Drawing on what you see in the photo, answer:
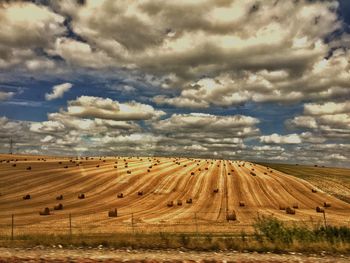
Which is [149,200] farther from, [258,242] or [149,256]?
[149,256]

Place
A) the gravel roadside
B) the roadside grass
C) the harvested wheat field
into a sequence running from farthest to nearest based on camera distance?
the harvested wheat field, the roadside grass, the gravel roadside

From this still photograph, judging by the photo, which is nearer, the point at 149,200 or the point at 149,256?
the point at 149,256

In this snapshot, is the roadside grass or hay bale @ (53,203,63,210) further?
hay bale @ (53,203,63,210)

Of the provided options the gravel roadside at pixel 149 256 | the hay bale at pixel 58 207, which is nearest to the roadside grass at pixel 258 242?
the gravel roadside at pixel 149 256

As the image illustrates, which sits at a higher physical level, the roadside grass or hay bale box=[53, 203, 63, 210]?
the roadside grass

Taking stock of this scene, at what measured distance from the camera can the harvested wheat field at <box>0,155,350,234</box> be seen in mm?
35781

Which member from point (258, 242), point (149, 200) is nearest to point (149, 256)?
point (258, 242)

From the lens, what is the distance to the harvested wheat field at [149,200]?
35.8 m

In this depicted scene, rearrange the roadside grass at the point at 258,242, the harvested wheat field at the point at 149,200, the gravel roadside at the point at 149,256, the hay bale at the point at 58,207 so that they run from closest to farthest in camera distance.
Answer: the gravel roadside at the point at 149,256 < the roadside grass at the point at 258,242 < the harvested wheat field at the point at 149,200 < the hay bale at the point at 58,207

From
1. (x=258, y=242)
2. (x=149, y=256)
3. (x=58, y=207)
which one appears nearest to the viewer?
(x=149, y=256)

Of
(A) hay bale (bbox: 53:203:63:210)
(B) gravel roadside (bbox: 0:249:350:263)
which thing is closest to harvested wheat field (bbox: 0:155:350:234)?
(A) hay bale (bbox: 53:203:63:210)

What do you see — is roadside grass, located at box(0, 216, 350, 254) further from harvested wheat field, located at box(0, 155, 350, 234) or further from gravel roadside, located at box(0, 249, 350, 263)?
harvested wheat field, located at box(0, 155, 350, 234)

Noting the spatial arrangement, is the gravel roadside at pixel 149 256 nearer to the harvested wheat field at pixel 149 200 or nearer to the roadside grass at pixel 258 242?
the roadside grass at pixel 258 242

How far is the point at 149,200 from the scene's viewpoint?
167 feet
